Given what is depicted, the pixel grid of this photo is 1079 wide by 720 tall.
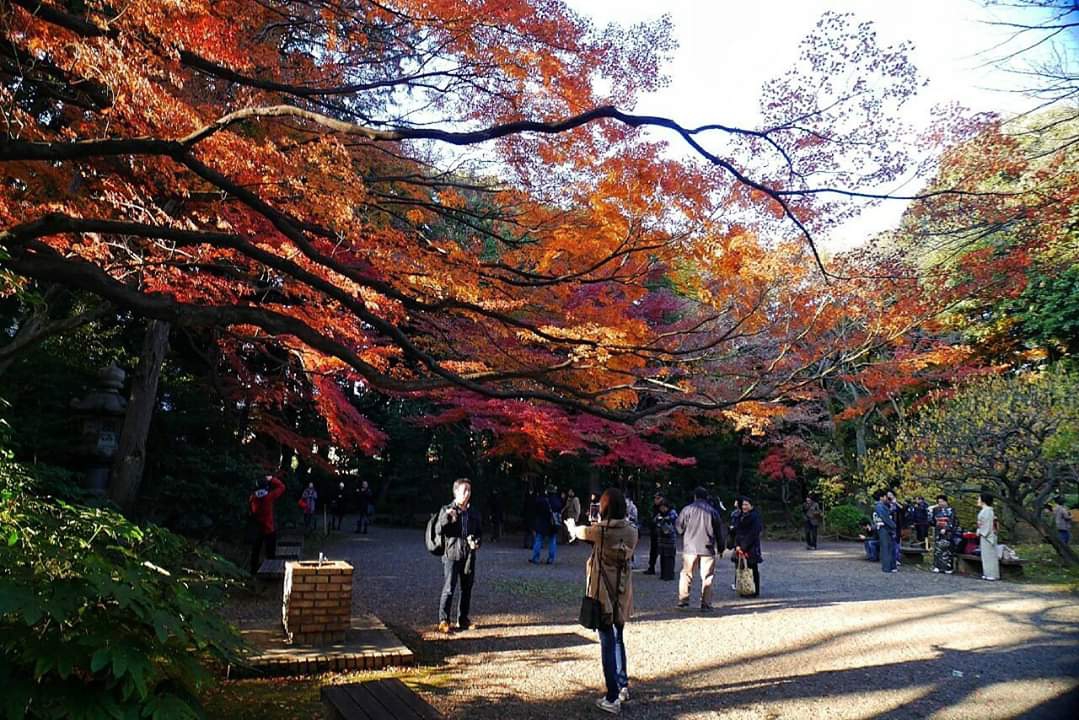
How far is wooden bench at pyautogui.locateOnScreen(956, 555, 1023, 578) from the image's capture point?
12.3m

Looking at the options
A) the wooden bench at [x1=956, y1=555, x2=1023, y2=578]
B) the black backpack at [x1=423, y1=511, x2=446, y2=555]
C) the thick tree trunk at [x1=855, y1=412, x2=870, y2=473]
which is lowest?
the wooden bench at [x1=956, y1=555, x2=1023, y2=578]

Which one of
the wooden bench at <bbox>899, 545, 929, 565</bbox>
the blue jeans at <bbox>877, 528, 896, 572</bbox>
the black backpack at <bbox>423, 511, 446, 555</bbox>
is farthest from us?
the wooden bench at <bbox>899, 545, 929, 565</bbox>

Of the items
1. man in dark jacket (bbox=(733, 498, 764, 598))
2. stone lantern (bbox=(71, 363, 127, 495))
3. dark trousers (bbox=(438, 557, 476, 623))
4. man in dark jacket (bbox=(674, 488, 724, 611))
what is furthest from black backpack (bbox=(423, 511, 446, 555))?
stone lantern (bbox=(71, 363, 127, 495))

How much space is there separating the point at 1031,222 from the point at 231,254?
948cm

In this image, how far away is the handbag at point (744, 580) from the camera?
32.2 feet

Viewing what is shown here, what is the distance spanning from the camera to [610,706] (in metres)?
4.70

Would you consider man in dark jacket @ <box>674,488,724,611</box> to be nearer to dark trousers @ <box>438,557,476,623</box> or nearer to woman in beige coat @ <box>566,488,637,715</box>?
dark trousers @ <box>438,557,476,623</box>

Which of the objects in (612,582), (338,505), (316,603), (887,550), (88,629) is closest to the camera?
(88,629)

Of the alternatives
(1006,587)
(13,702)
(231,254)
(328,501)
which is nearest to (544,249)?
(231,254)

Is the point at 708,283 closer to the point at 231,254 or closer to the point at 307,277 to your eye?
the point at 231,254

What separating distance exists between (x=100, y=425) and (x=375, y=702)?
904 centimetres

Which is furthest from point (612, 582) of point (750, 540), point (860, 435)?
point (860, 435)

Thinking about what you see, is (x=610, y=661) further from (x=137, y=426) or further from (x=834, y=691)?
(x=137, y=426)

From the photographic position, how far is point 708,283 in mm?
12547
